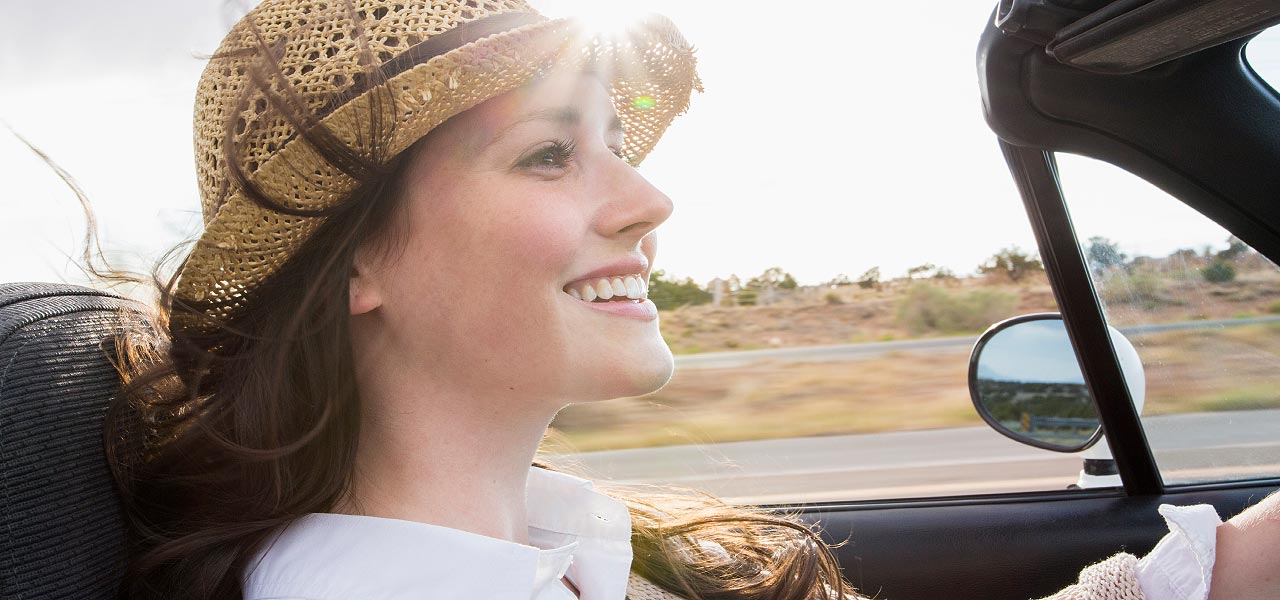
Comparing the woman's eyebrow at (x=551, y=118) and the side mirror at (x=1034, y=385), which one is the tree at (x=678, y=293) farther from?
the woman's eyebrow at (x=551, y=118)

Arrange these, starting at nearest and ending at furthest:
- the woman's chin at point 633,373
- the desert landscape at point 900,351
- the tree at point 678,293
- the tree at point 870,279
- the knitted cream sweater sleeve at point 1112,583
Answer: the woman's chin at point 633,373 < the knitted cream sweater sleeve at point 1112,583 < the desert landscape at point 900,351 < the tree at point 678,293 < the tree at point 870,279

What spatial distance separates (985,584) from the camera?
7.13 feet

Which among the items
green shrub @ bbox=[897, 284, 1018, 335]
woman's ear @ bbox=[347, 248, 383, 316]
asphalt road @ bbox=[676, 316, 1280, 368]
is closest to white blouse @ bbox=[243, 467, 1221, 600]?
woman's ear @ bbox=[347, 248, 383, 316]

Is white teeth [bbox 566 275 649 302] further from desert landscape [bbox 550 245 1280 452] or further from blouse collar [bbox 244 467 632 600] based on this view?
desert landscape [bbox 550 245 1280 452]

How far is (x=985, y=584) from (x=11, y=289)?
206 centimetres

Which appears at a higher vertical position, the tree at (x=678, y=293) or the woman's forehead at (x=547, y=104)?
the woman's forehead at (x=547, y=104)

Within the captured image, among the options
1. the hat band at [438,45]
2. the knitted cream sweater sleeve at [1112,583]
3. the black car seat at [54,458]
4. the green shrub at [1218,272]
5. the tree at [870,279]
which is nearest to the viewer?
the black car seat at [54,458]

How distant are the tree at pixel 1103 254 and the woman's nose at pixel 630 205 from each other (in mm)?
1086

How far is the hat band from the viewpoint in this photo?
1.30 m

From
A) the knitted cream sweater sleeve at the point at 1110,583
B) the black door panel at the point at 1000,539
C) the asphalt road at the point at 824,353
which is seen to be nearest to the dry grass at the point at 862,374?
the asphalt road at the point at 824,353

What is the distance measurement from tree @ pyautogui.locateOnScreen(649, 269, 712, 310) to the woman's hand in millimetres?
4613

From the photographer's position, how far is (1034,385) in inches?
97.0

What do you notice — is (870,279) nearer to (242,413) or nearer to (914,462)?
(914,462)

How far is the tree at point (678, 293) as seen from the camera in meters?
6.39
